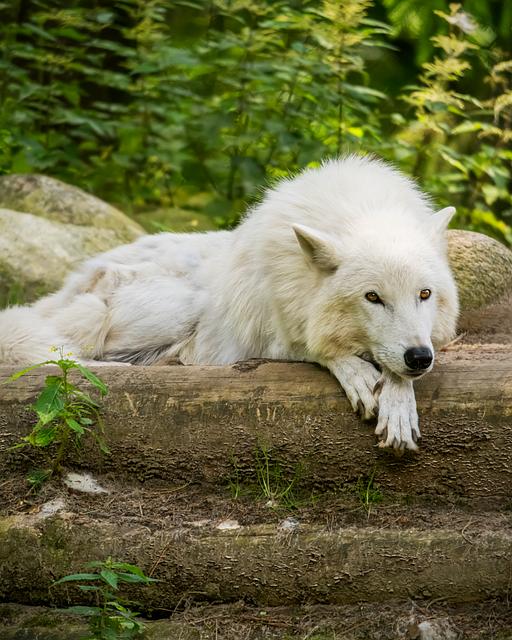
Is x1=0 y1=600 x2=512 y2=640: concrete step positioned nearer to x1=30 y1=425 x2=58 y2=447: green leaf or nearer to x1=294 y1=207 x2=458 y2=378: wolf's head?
x1=30 y1=425 x2=58 y2=447: green leaf

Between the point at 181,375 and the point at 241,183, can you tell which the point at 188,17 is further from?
the point at 181,375

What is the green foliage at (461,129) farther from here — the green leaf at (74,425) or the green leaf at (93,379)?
the green leaf at (74,425)

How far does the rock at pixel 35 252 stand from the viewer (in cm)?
655

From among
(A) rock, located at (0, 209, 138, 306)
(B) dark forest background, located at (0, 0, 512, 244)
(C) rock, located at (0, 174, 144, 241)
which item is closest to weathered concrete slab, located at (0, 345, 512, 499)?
(A) rock, located at (0, 209, 138, 306)

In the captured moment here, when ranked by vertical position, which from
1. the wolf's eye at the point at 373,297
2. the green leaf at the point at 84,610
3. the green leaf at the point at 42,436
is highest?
the wolf's eye at the point at 373,297

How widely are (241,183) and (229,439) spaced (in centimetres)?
515

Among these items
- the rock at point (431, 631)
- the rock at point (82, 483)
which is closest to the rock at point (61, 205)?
the rock at point (82, 483)

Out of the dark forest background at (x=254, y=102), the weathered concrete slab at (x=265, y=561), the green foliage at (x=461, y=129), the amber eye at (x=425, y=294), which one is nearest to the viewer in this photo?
the weathered concrete slab at (x=265, y=561)

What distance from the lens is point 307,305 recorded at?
419 centimetres

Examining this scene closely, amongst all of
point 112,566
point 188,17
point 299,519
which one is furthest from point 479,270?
point 188,17

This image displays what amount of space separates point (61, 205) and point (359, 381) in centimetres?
448

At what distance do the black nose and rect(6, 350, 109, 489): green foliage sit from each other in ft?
4.26

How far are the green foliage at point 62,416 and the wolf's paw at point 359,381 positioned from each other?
3.45 ft

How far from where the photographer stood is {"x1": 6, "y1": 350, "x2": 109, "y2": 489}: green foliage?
11.7 feet
